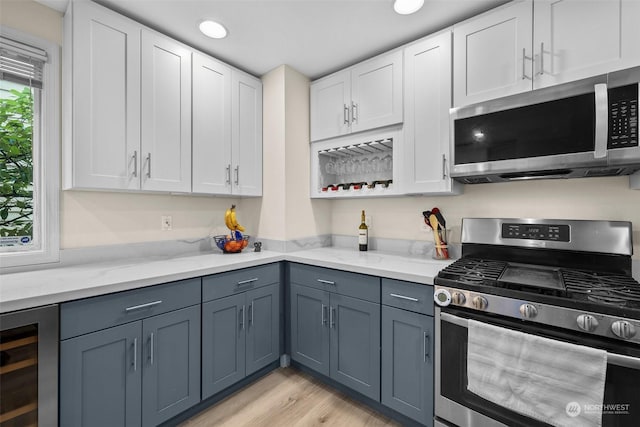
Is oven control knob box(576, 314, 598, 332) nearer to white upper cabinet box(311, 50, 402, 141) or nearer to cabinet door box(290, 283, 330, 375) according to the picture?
cabinet door box(290, 283, 330, 375)

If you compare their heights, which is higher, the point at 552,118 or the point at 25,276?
the point at 552,118

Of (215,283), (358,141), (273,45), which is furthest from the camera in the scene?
(358,141)

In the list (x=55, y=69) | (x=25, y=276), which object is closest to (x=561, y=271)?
(x=25, y=276)

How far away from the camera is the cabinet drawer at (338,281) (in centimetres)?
174

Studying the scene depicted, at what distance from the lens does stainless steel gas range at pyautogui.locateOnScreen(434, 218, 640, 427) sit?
1.05 m

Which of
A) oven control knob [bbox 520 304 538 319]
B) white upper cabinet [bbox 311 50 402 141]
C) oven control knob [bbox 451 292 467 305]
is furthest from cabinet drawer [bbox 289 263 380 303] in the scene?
white upper cabinet [bbox 311 50 402 141]

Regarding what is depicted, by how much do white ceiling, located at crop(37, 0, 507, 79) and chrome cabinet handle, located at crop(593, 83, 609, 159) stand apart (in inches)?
31.3

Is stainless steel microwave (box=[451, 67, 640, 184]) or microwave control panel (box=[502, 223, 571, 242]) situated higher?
stainless steel microwave (box=[451, 67, 640, 184])

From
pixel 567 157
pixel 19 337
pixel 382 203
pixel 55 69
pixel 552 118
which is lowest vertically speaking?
pixel 19 337

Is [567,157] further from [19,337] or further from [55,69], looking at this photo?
[55,69]

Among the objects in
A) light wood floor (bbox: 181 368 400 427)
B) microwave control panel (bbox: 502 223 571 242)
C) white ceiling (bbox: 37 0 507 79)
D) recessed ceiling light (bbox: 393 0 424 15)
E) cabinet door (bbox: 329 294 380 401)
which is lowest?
light wood floor (bbox: 181 368 400 427)

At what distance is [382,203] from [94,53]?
219cm

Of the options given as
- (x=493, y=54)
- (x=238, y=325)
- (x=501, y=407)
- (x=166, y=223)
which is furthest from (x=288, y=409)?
(x=493, y=54)

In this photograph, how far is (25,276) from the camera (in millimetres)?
1498
